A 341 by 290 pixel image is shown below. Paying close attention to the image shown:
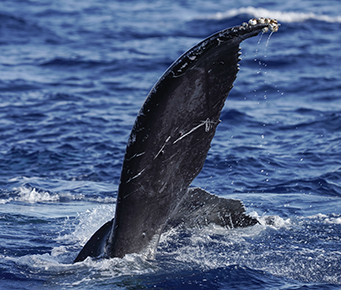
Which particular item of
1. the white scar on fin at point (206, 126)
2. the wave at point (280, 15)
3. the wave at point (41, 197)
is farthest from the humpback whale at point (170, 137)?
the wave at point (280, 15)

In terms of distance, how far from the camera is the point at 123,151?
11.2m

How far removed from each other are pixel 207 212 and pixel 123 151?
5936 mm

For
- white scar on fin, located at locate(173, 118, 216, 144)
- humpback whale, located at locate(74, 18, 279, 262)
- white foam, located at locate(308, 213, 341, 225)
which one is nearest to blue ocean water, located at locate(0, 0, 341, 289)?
white foam, located at locate(308, 213, 341, 225)

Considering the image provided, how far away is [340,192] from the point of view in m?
8.77

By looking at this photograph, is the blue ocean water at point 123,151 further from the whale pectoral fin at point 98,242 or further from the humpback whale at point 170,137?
the humpback whale at point 170,137

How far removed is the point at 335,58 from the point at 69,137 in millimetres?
11624

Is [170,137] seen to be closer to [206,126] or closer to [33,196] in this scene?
[206,126]

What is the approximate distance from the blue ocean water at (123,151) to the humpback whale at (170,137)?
370mm

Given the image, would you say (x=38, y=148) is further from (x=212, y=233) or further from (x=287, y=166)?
(x=212, y=233)

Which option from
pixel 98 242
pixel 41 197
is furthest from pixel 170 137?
pixel 41 197

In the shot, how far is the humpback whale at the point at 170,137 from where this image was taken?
3889 millimetres

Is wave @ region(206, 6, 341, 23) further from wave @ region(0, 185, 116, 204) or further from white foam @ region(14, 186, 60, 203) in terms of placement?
white foam @ region(14, 186, 60, 203)

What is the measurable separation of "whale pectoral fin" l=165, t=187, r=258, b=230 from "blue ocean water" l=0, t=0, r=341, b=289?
0.24 m

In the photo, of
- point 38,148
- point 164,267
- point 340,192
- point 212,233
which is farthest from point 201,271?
point 38,148
